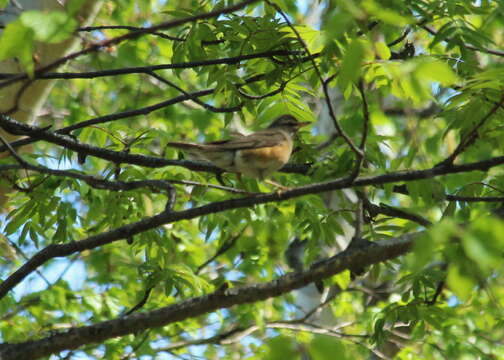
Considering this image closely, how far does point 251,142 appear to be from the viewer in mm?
5117

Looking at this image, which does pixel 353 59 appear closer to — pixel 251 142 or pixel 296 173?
pixel 251 142

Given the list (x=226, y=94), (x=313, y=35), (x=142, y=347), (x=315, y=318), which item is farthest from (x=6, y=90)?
(x=315, y=318)

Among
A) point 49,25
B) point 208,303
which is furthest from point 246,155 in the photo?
point 49,25

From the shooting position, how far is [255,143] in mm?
5109

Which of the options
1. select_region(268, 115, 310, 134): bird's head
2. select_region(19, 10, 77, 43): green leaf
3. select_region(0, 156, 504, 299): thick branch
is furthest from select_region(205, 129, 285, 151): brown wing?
select_region(19, 10, 77, 43): green leaf

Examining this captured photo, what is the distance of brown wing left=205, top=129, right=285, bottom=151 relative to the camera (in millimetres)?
4949

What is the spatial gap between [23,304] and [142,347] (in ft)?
7.28

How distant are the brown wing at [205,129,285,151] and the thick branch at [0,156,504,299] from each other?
1364 mm

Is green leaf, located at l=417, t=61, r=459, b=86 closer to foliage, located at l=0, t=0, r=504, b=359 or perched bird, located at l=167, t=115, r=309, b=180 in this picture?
foliage, located at l=0, t=0, r=504, b=359

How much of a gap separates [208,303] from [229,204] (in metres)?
0.57

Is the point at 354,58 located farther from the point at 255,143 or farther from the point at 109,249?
the point at 109,249

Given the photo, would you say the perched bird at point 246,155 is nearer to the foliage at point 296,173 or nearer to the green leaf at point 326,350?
the foliage at point 296,173

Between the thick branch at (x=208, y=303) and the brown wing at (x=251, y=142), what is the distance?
5.34 feet

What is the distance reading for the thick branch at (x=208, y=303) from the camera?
3488mm
